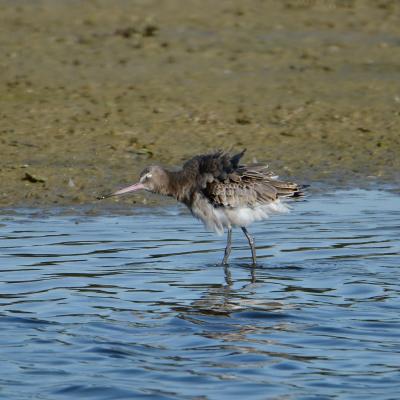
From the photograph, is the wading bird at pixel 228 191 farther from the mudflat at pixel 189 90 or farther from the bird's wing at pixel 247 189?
the mudflat at pixel 189 90

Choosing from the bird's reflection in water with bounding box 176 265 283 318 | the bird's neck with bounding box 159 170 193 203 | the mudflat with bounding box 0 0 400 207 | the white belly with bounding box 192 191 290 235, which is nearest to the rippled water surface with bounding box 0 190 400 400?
the bird's reflection in water with bounding box 176 265 283 318

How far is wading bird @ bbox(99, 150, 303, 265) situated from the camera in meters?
11.4

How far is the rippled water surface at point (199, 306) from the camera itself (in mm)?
7988

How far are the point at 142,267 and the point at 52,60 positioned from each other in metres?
7.14

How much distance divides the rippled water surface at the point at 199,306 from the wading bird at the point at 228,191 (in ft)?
1.22

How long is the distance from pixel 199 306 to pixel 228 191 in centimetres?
191

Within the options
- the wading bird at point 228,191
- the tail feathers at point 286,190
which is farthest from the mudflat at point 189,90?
the tail feathers at point 286,190

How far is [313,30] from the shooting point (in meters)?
19.1

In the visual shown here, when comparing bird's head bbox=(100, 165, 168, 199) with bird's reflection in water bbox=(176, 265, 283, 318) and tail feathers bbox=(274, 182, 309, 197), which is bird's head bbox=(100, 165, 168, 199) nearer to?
tail feathers bbox=(274, 182, 309, 197)

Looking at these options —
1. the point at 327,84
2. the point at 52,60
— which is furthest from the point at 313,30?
the point at 52,60

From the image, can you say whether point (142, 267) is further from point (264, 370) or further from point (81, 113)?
point (81, 113)

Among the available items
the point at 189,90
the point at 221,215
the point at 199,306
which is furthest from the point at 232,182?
the point at 189,90

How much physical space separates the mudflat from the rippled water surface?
1284 mm

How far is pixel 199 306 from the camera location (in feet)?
32.0
